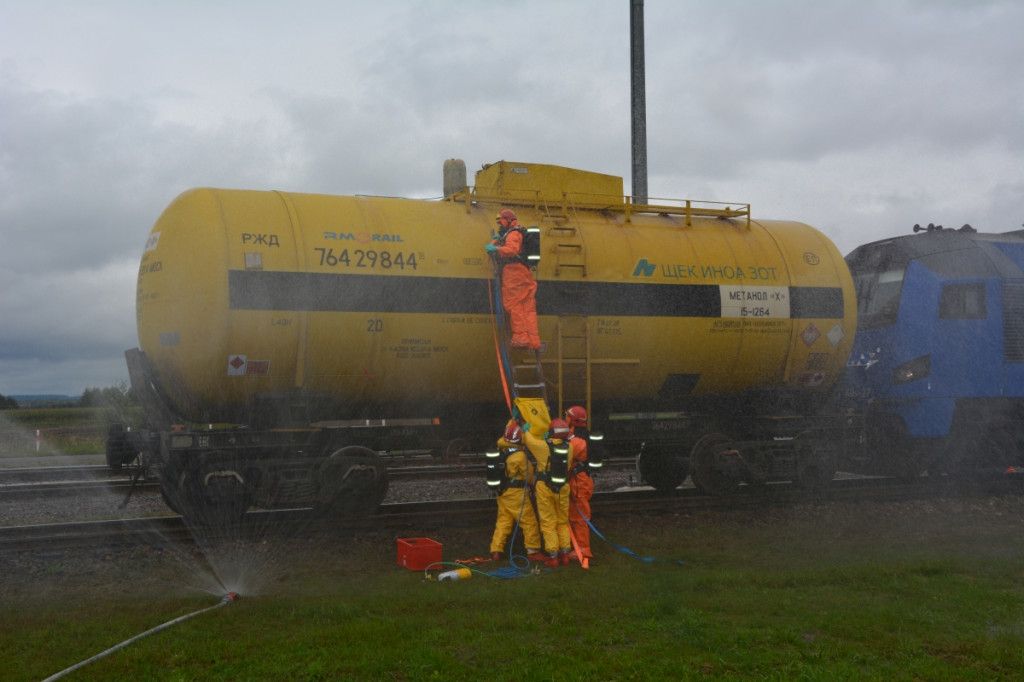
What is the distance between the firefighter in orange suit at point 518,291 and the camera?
9.12 m

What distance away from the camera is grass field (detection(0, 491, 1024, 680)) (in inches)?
199

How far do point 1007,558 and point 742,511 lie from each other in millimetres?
3407

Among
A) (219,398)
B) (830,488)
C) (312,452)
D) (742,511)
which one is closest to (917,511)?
(830,488)

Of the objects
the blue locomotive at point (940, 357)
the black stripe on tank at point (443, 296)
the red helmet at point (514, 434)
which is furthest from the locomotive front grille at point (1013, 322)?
the red helmet at point (514, 434)

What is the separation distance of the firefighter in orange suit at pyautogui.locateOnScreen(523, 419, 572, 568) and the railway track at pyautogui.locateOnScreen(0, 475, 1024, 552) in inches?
81.6

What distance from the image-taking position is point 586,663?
5.08m

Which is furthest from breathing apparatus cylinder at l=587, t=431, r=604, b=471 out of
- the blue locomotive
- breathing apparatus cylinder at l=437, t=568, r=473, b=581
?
the blue locomotive

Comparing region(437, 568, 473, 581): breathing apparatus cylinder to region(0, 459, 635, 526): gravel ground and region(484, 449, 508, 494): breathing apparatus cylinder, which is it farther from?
region(0, 459, 635, 526): gravel ground

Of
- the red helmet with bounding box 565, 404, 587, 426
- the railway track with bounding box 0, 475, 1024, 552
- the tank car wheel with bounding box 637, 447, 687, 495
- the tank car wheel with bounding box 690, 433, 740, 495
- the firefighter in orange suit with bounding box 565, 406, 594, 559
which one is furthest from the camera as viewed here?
the tank car wheel with bounding box 637, 447, 687, 495

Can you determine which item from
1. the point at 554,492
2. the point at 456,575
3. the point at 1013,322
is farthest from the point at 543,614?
the point at 1013,322

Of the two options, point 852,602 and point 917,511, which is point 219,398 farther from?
point 917,511

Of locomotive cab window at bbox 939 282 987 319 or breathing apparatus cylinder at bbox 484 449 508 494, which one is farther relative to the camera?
locomotive cab window at bbox 939 282 987 319

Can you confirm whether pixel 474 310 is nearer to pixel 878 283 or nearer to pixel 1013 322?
pixel 878 283

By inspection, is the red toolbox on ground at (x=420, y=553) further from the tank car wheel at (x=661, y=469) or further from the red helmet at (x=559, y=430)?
the tank car wheel at (x=661, y=469)
